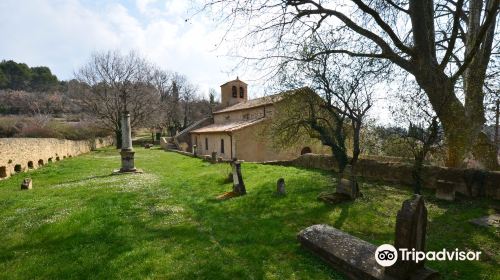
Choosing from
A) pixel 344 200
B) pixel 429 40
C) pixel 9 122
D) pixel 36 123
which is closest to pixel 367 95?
pixel 429 40

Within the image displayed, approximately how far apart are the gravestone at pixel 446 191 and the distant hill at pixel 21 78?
8054cm

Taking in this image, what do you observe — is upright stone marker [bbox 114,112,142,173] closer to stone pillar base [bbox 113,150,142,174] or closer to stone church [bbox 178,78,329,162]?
stone pillar base [bbox 113,150,142,174]

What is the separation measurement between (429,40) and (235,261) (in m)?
8.17

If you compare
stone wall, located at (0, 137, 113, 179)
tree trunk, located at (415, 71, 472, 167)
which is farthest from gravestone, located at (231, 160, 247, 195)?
stone wall, located at (0, 137, 113, 179)

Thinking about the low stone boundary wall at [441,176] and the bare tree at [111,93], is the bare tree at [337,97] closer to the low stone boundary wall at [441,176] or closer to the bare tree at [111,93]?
the low stone boundary wall at [441,176]

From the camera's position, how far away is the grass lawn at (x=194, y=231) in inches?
194

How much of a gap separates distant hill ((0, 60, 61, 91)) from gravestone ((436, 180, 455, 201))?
80.5 meters

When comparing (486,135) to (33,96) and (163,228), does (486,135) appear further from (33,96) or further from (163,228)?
(33,96)

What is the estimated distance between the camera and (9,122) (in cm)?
3638

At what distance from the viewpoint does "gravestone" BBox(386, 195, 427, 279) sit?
3.92 meters

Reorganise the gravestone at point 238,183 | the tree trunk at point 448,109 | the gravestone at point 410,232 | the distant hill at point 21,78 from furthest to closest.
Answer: the distant hill at point 21,78 < the gravestone at point 238,183 < the tree trunk at point 448,109 < the gravestone at point 410,232

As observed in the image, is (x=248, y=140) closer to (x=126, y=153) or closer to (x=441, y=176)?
(x=126, y=153)

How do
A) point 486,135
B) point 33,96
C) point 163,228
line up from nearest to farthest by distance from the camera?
point 163,228
point 486,135
point 33,96

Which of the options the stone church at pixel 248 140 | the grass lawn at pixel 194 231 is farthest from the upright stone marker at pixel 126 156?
the stone church at pixel 248 140
